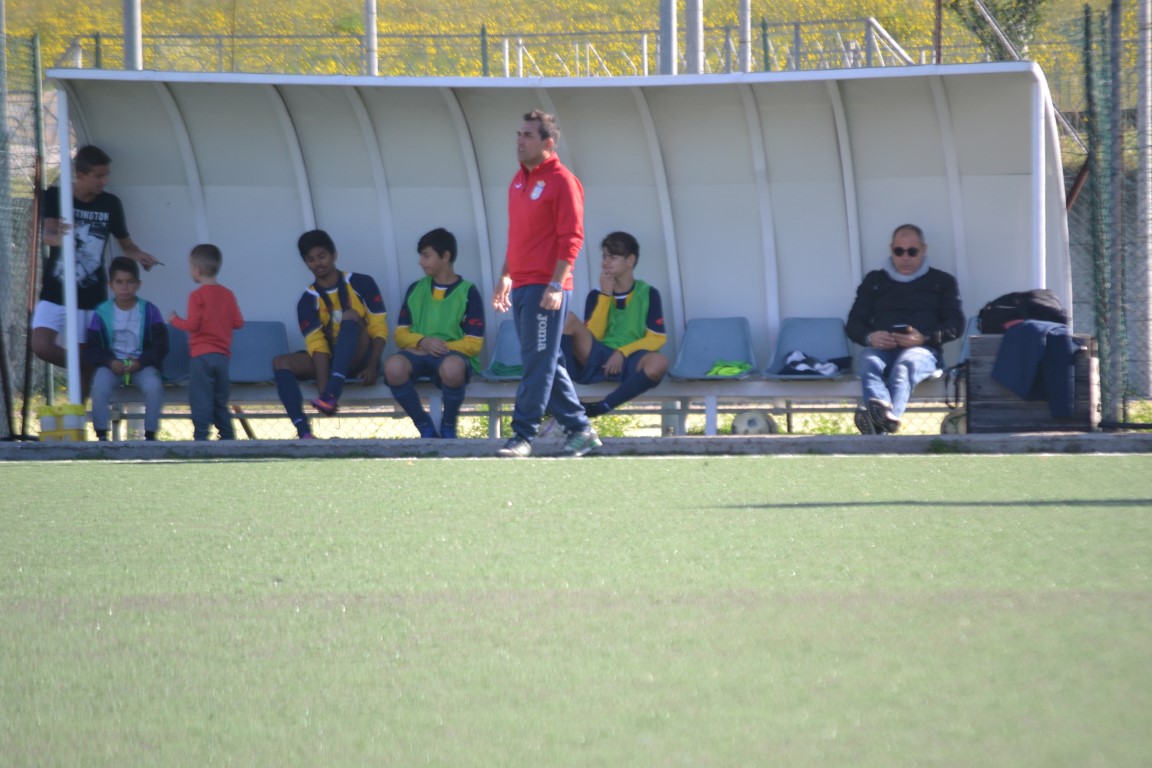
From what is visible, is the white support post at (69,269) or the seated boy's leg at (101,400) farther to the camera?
the seated boy's leg at (101,400)

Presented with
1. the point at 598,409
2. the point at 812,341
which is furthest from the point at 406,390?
the point at 812,341

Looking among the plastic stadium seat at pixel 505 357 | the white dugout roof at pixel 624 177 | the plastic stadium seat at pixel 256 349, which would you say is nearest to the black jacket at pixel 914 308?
the white dugout roof at pixel 624 177

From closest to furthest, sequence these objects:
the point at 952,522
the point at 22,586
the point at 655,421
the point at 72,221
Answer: the point at 22,586, the point at 952,522, the point at 72,221, the point at 655,421

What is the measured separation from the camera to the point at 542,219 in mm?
6734

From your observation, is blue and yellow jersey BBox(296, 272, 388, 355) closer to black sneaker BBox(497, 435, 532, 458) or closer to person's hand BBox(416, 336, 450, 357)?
person's hand BBox(416, 336, 450, 357)

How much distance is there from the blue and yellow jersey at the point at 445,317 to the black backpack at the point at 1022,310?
120 inches

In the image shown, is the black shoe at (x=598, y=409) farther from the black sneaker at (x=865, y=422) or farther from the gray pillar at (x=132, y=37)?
the gray pillar at (x=132, y=37)

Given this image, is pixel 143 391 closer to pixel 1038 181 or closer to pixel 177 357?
pixel 177 357

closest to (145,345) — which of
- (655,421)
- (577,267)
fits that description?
(577,267)

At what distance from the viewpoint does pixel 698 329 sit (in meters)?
9.31

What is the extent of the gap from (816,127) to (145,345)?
15.0 ft

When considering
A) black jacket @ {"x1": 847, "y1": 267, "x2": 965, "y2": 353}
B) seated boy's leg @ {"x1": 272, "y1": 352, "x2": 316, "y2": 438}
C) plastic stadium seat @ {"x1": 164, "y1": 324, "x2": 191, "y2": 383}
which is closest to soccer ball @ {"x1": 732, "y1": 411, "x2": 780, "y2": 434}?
black jacket @ {"x1": 847, "y1": 267, "x2": 965, "y2": 353}

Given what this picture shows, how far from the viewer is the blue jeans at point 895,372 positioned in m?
8.00

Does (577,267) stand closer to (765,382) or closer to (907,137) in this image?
(765,382)
